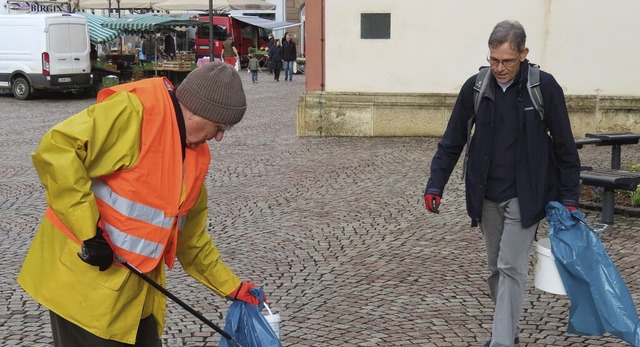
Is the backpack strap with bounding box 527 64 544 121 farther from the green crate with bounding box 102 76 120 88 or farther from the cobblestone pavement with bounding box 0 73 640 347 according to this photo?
the green crate with bounding box 102 76 120 88

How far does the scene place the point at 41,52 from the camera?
21297mm

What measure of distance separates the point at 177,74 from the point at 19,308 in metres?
22.1

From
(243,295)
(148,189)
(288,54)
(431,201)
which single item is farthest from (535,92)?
(288,54)

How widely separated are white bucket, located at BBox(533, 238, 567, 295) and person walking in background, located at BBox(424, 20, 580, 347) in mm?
73

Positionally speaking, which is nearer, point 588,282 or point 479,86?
point 588,282

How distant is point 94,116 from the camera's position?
291 cm

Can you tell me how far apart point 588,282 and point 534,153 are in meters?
0.65

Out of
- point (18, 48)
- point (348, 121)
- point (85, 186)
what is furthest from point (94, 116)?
point (18, 48)

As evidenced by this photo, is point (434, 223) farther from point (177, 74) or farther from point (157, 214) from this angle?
point (177, 74)

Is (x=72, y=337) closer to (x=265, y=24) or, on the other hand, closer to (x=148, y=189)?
(x=148, y=189)

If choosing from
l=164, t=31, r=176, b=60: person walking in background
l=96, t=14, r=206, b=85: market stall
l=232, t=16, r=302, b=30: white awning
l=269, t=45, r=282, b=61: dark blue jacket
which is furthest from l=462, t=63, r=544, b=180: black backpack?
l=232, t=16, r=302, b=30: white awning

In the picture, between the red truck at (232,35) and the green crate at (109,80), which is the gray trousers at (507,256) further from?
the red truck at (232,35)

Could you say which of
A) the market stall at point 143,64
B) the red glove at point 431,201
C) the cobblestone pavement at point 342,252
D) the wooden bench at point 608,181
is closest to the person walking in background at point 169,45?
the market stall at point 143,64

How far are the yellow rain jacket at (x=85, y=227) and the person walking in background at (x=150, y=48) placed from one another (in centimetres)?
2831
